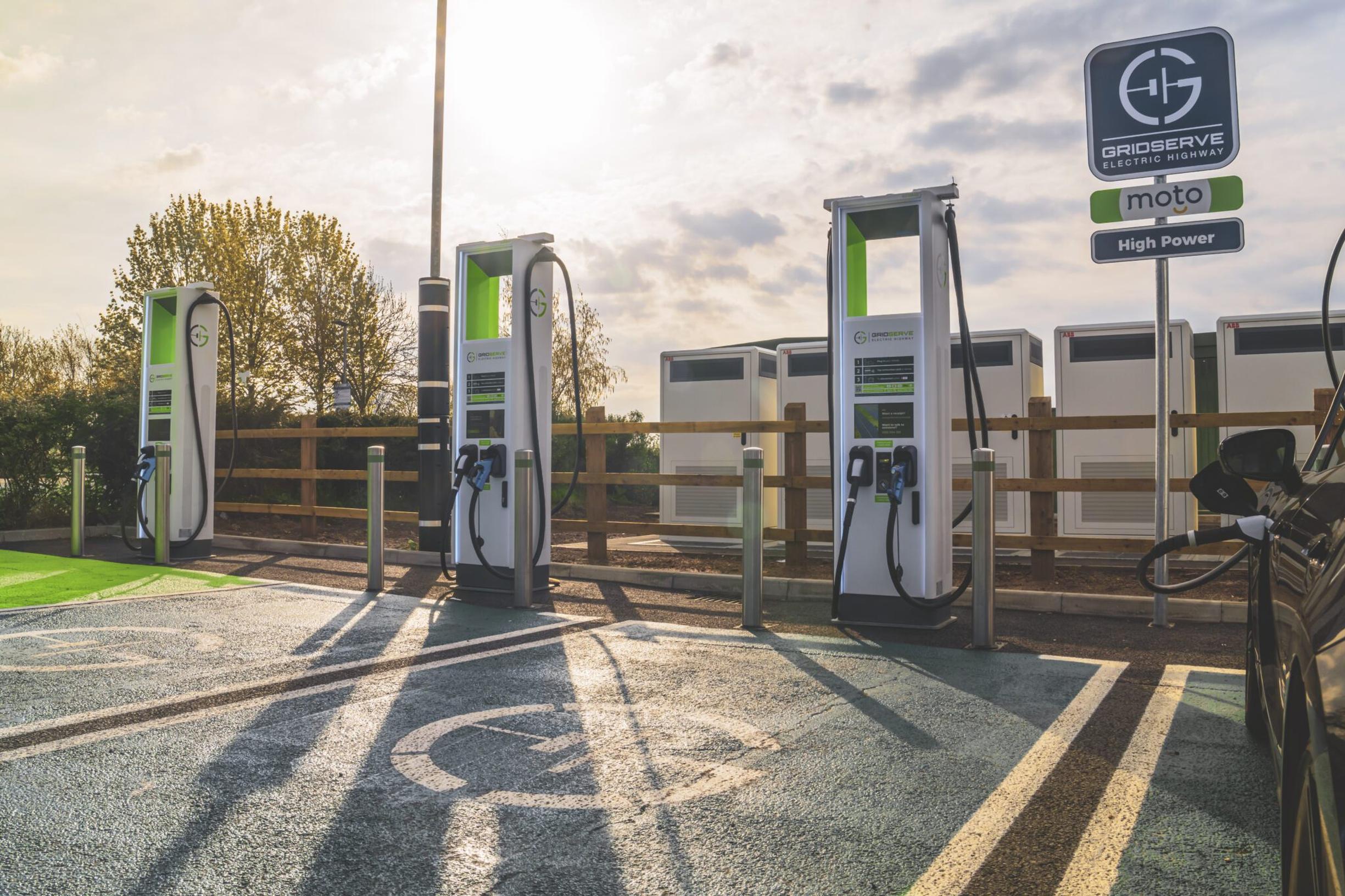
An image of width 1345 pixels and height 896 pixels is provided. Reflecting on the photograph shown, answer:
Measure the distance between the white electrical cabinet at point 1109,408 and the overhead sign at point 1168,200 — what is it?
450 cm

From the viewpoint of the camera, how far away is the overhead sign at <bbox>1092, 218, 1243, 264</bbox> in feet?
21.8

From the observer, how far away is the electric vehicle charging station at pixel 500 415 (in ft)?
26.6

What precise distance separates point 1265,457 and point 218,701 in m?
4.07

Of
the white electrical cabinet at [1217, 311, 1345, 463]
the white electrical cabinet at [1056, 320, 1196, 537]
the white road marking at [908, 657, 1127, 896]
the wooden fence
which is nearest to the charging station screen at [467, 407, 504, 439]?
the wooden fence

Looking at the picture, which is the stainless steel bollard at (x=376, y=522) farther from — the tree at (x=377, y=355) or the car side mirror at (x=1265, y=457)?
the tree at (x=377, y=355)

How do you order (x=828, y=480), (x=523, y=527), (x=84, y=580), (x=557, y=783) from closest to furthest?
(x=557, y=783) < (x=523, y=527) < (x=828, y=480) < (x=84, y=580)

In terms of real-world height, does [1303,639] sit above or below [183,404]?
below

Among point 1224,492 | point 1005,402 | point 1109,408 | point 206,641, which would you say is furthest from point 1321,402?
point 206,641

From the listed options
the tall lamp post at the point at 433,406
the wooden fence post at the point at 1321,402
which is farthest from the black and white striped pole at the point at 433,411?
the wooden fence post at the point at 1321,402

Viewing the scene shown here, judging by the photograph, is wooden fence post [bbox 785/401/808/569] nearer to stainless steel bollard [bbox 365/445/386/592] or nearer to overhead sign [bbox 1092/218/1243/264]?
overhead sign [bbox 1092/218/1243/264]

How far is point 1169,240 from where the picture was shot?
681 centimetres

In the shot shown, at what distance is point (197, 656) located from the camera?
5.45 metres

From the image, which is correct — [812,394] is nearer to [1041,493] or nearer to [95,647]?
[1041,493]

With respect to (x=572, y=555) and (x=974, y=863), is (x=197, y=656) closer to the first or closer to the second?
(x=974, y=863)
